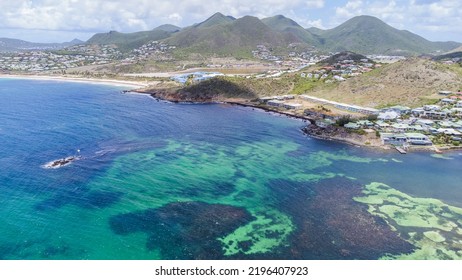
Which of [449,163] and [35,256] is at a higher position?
[449,163]

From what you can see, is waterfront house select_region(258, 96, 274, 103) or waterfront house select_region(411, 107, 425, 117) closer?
waterfront house select_region(411, 107, 425, 117)

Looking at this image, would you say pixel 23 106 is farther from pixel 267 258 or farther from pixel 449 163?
pixel 449 163

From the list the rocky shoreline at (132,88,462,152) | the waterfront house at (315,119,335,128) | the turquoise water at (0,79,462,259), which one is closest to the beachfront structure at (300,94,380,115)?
the waterfront house at (315,119,335,128)

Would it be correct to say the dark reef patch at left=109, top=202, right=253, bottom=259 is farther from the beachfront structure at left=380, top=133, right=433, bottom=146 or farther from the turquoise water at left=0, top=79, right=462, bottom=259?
the beachfront structure at left=380, top=133, right=433, bottom=146

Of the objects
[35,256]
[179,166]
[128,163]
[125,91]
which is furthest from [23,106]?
[35,256]

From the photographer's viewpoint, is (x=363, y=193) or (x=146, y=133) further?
(x=146, y=133)
